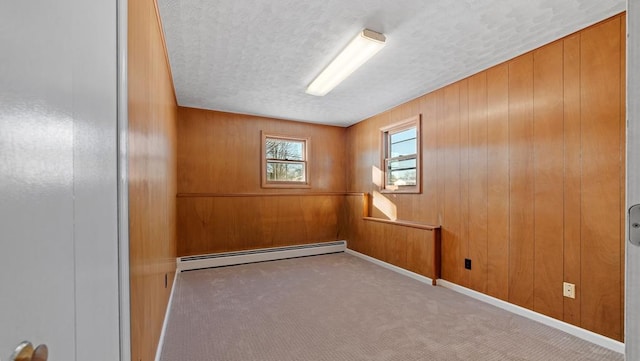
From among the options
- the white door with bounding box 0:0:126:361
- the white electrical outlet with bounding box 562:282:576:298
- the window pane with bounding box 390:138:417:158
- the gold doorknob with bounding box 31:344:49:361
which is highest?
the window pane with bounding box 390:138:417:158

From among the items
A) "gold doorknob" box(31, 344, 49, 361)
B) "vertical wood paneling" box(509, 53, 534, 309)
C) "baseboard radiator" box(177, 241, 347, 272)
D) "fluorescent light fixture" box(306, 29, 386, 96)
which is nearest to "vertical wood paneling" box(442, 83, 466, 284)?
"vertical wood paneling" box(509, 53, 534, 309)

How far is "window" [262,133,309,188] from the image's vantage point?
476 cm

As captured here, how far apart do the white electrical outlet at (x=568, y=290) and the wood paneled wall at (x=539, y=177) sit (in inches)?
1.5

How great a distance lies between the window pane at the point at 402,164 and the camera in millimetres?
3946

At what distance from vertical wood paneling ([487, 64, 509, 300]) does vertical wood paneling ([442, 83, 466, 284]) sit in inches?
14.0

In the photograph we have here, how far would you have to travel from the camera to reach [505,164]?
2727 millimetres

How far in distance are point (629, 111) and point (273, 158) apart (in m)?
4.52

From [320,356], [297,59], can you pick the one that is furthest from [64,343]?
[297,59]

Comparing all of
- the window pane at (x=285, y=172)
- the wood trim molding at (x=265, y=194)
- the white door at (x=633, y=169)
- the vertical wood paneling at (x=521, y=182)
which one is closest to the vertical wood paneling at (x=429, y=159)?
the vertical wood paneling at (x=521, y=182)

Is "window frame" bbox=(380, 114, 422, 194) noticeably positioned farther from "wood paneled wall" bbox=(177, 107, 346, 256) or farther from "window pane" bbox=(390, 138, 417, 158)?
"wood paneled wall" bbox=(177, 107, 346, 256)

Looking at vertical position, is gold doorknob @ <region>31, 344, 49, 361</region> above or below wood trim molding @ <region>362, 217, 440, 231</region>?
above

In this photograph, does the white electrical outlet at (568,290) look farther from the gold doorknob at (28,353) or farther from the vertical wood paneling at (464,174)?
the gold doorknob at (28,353)

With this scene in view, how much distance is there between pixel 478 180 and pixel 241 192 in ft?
11.5

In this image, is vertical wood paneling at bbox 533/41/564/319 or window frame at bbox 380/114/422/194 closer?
vertical wood paneling at bbox 533/41/564/319
